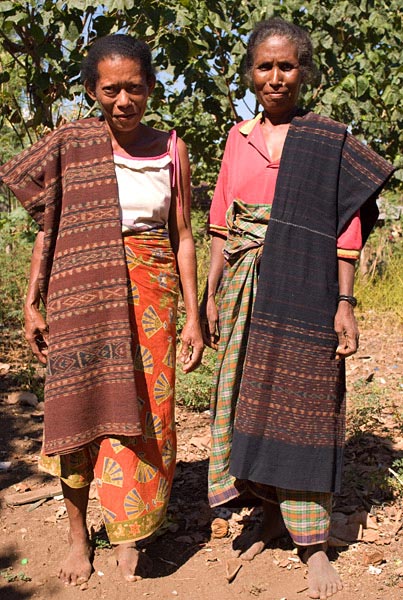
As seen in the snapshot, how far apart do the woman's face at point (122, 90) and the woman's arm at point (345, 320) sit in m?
0.93

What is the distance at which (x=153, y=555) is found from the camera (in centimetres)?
311

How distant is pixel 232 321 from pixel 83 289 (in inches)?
22.7

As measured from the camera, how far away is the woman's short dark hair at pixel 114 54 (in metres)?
2.61

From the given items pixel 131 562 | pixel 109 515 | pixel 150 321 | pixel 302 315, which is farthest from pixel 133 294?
pixel 131 562

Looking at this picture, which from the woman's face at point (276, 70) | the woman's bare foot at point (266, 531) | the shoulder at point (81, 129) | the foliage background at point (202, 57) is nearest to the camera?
the woman's face at point (276, 70)

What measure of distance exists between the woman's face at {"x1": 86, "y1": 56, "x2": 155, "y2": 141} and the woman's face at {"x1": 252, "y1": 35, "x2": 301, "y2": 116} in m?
0.42

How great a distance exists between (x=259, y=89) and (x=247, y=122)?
0.64 ft

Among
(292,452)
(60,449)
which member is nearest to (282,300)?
(292,452)

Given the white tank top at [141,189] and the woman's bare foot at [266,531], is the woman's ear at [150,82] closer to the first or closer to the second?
the white tank top at [141,189]

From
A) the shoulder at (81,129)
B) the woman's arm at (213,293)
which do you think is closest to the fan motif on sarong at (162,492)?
the woman's arm at (213,293)

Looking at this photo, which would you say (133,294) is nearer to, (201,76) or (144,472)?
(144,472)

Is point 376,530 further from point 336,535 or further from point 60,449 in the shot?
point 60,449

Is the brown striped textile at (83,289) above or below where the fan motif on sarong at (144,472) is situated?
above

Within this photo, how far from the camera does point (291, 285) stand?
8.75 ft
